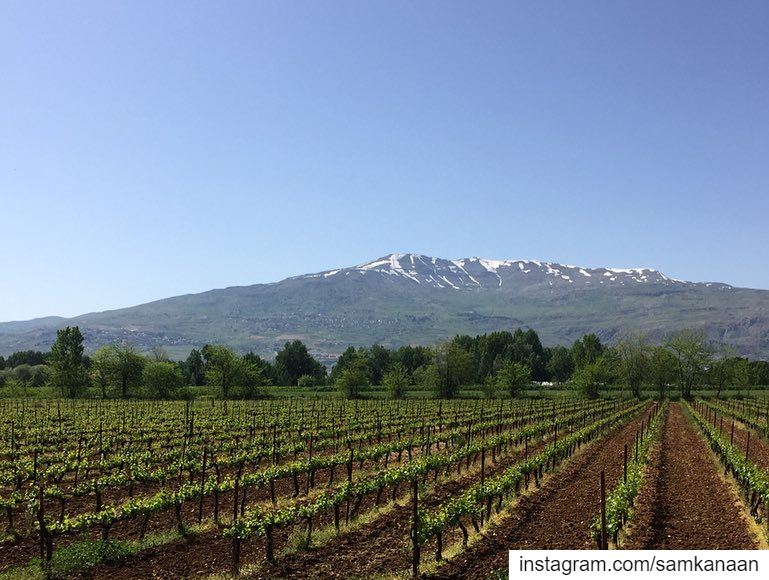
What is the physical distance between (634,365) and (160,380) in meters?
90.3

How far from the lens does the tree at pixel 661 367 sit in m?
110

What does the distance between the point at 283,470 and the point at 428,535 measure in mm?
9783

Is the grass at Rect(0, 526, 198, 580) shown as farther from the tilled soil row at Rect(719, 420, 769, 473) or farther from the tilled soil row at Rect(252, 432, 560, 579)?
the tilled soil row at Rect(719, 420, 769, 473)

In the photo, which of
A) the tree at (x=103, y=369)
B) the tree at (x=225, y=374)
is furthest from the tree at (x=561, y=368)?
the tree at (x=103, y=369)

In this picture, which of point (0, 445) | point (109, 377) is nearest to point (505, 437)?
point (0, 445)

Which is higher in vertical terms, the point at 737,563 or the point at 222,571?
the point at 737,563

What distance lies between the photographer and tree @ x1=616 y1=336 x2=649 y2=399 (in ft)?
363

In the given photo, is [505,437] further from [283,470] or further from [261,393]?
[261,393]

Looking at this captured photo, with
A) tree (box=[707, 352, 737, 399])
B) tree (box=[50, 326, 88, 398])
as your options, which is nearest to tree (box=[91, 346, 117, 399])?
tree (box=[50, 326, 88, 398])

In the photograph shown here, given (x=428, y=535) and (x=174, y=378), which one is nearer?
(x=428, y=535)

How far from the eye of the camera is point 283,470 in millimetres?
23609

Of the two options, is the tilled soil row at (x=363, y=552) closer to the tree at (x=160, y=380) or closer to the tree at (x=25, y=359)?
the tree at (x=160, y=380)

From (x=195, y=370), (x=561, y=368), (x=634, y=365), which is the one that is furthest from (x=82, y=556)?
(x=561, y=368)

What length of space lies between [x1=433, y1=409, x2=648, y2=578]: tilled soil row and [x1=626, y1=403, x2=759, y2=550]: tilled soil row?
1769mm
